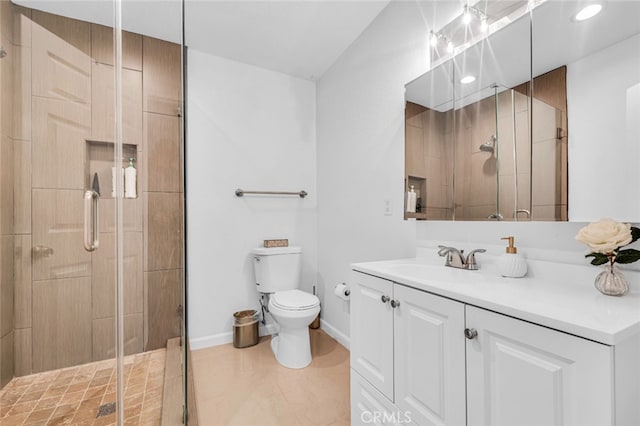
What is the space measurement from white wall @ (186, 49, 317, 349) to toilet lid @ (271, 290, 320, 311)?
50cm

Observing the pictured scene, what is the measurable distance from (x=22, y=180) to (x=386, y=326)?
4.27 ft

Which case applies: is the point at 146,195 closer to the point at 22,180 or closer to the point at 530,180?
the point at 22,180

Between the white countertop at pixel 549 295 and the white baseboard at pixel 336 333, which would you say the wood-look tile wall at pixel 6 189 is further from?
the white baseboard at pixel 336 333

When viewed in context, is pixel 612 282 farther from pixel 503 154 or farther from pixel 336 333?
pixel 336 333

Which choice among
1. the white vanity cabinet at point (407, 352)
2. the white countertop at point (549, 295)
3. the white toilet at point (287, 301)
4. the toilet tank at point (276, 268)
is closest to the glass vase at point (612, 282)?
the white countertop at point (549, 295)

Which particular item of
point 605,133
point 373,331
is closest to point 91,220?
point 373,331

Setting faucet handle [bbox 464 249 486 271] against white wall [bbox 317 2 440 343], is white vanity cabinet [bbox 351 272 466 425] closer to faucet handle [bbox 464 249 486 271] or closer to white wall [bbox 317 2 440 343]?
faucet handle [bbox 464 249 486 271]

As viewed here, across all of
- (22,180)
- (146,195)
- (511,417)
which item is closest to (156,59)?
(146,195)

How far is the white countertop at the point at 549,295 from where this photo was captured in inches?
23.9

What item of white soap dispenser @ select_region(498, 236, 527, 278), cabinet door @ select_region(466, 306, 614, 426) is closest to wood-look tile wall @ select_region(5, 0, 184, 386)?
cabinet door @ select_region(466, 306, 614, 426)

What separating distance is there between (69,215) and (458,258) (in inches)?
59.6

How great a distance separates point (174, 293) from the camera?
1.82m

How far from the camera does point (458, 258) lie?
1305 millimetres

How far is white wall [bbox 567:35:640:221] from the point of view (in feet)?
2.75
